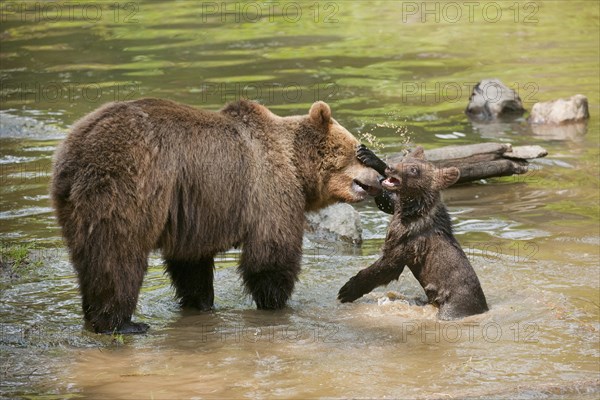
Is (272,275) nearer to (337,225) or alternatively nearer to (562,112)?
(337,225)

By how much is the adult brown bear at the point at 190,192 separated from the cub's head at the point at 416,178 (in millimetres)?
261

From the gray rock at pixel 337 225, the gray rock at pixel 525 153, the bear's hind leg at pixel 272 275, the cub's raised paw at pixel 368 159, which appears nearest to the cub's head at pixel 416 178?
the cub's raised paw at pixel 368 159

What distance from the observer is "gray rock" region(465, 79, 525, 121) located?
19.0 metres

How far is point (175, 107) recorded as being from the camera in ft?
30.6

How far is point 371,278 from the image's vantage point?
10039mm

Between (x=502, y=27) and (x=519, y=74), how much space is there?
5899mm

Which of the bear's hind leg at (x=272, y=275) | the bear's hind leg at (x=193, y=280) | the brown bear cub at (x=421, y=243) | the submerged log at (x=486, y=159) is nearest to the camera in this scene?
the bear's hind leg at (x=272, y=275)

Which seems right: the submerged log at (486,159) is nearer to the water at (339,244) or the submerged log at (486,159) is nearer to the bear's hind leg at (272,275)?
the water at (339,244)

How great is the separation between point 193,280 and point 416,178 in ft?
7.88

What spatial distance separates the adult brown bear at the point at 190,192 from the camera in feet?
27.9

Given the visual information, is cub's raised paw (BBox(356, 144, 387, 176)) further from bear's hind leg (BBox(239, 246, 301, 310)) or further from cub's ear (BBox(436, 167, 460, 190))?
bear's hind leg (BBox(239, 246, 301, 310))

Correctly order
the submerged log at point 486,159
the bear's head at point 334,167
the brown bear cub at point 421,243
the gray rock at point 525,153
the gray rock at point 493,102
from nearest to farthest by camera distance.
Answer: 1. the brown bear cub at point 421,243
2. the bear's head at point 334,167
3. the submerged log at point 486,159
4. the gray rock at point 525,153
5. the gray rock at point 493,102

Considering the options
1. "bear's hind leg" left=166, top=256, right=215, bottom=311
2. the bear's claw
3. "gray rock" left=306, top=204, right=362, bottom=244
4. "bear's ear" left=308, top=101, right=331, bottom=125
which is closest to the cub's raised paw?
"bear's ear" left=308, top=101, right=331, bottom=125

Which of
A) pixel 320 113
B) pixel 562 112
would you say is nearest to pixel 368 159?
pixel 320 113
